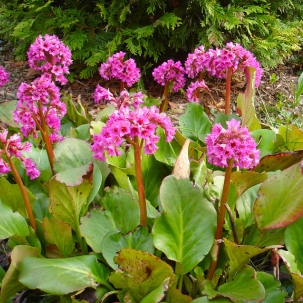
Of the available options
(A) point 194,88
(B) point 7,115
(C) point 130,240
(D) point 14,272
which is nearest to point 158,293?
(C) point 130,240

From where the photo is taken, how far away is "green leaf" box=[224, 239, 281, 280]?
1297 millimetres

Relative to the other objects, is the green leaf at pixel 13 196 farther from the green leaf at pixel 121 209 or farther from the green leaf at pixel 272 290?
the green leaf at pixel 272 290

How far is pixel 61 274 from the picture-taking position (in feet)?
4.47

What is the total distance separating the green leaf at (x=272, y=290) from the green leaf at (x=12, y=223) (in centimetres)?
89

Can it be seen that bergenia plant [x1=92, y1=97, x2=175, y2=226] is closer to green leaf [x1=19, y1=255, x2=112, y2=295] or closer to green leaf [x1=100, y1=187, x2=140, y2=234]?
green leaf [x1=100, y1=187, x2=140, y2=234]

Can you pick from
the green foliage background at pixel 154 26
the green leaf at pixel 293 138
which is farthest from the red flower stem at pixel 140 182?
the green foliage background at pixel 154 26

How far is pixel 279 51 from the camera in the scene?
170 inches

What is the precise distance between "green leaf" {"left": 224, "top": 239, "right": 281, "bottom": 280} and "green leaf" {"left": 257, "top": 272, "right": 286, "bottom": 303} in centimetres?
10

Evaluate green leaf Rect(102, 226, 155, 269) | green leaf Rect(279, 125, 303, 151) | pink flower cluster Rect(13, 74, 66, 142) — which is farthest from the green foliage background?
green leaf Rect(102, 226, 155, 269)

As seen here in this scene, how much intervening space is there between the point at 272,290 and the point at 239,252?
0.70 feet

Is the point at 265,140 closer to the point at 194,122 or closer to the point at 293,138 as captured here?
the point at 293,138

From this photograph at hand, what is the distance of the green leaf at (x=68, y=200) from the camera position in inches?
60.0

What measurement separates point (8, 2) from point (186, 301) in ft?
13.3

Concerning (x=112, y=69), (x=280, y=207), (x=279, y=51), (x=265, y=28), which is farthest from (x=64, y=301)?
(x=279, y=51)
